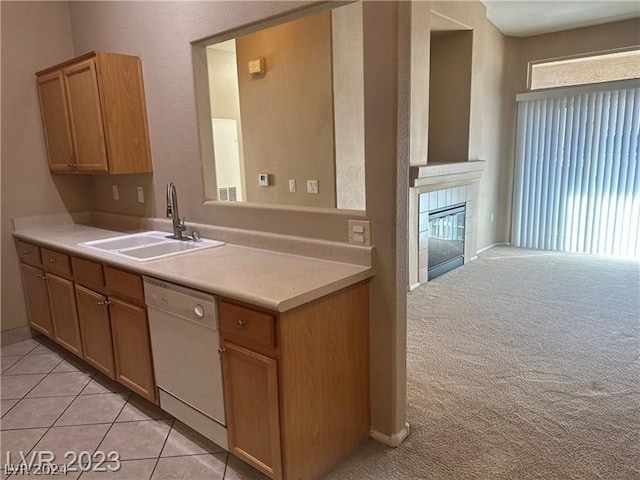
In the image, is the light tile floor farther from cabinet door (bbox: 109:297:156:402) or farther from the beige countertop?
the beige countertop

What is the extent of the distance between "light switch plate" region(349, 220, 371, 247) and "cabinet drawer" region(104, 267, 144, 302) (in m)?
1.11

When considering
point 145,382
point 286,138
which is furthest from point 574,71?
point 145,382

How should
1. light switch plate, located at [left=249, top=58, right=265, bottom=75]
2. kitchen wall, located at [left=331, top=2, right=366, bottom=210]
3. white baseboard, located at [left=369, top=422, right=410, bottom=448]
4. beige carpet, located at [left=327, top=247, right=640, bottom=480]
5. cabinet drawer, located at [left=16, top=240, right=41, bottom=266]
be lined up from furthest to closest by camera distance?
light switch plate, located at [left=249, top=58, right=265, bottom=75] → kitchen wall, located at [left=331, top=2, right=366, bottom=210] → cabinet drawer, located at [left=16, top=240, right=41, bottom=266] → white baseboard, located at [left=369, top=422, right=410, bottom=448] → beige carpet, located at [left=327, top=247, right=640, bottom=480]

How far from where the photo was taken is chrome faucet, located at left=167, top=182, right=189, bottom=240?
9.18ft

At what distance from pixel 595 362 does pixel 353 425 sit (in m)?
1.87

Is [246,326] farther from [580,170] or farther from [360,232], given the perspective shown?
[580,170]

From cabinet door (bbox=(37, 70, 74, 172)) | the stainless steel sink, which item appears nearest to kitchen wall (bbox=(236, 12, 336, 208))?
the stainless steel sink

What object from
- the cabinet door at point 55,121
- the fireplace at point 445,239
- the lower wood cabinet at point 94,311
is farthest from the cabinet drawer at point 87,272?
the fireplace at point 445,239

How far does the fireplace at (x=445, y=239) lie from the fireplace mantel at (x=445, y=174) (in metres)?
0.29

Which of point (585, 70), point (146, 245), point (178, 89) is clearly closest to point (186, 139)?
point (178, 89)

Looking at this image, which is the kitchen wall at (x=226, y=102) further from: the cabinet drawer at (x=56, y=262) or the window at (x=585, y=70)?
the window at (x=585, y=70)

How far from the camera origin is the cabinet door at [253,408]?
1.71 metres

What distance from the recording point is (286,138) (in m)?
4.03

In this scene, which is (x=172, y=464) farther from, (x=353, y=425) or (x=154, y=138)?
(x=154, y=138)
